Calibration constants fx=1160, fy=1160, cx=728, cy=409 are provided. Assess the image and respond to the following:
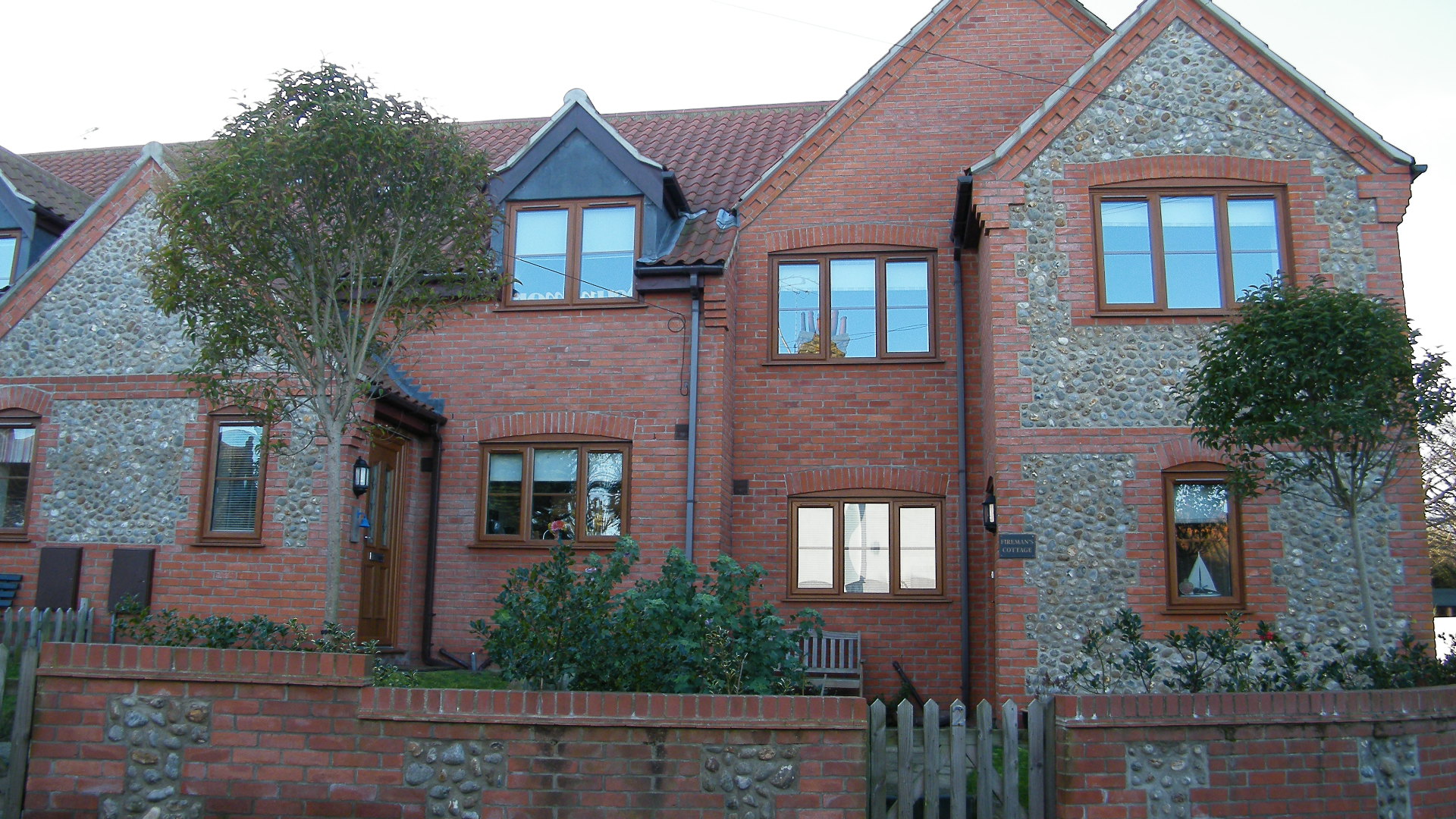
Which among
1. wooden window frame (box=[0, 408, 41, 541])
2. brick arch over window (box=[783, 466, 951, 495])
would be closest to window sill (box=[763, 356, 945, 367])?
brick arch over window (box=[783, 466, 951, 495])

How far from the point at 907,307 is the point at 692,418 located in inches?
127

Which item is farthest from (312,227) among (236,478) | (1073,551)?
(1073,551)

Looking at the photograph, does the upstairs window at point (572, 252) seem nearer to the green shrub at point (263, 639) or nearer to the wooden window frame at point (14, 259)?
the green shrub at point (263, 639)

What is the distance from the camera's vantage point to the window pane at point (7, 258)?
52.9 feet

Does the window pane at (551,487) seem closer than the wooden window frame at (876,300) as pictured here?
Answer: Yes

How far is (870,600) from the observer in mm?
14195

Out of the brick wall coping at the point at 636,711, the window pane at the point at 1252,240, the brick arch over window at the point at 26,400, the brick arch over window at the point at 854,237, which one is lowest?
the brick wall coping at the point at 636,711

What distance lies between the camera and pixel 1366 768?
293 inches

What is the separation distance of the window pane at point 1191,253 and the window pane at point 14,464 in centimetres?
1377

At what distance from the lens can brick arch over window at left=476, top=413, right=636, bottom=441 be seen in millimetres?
14297

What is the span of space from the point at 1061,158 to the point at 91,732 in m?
10.8

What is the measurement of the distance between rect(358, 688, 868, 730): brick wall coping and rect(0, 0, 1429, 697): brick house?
549 centimetres

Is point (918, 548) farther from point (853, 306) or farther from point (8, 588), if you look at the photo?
point (8, 588)

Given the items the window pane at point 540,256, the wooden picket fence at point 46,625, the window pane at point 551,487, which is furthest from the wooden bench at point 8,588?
the window pane at point 540,256
